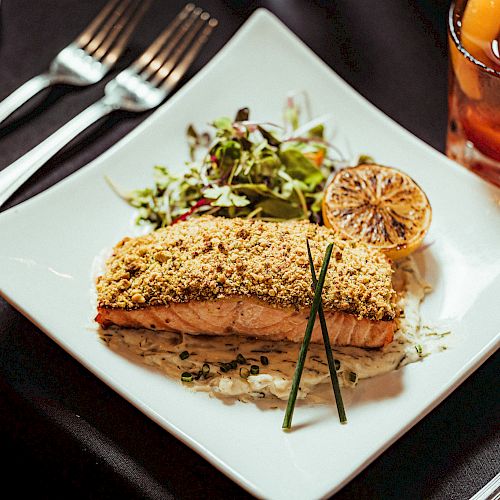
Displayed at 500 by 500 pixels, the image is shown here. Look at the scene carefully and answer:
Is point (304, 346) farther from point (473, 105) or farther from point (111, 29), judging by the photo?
point (111, 29)

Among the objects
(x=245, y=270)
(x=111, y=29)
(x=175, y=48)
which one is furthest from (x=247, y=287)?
(x=111, y=29)

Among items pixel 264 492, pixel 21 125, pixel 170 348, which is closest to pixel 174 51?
pixel 21 125

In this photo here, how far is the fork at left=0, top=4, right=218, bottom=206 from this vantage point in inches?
139

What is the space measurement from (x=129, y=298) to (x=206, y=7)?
2090 mm

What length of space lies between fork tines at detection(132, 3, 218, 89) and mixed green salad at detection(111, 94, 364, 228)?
46cm

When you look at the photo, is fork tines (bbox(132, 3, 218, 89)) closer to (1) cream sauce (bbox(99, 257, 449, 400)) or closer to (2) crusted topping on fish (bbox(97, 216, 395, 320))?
(2) crusted topping on fish (bbox(97, 216, 395, 320))

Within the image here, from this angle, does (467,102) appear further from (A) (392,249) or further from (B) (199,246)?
(B) (199,246)

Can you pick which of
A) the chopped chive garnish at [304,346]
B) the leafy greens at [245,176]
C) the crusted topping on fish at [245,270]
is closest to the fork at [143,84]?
the leafy greens at [245,176]

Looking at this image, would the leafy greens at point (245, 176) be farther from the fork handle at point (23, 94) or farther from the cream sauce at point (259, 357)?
the fork handle at point (23, 94)

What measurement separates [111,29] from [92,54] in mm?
197

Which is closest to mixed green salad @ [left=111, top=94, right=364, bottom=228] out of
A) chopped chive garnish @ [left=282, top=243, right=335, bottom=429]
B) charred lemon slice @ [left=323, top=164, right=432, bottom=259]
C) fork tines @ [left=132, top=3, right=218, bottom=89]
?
charred lemon slice @ [left=323, top=164, right=432, bottom=259]

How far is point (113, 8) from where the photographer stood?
4184 mm

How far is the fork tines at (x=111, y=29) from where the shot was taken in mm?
3992

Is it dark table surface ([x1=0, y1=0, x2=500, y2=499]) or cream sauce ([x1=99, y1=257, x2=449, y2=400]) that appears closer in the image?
dark table surface ([x1=0, y1=0, x2=500, y2=499])
